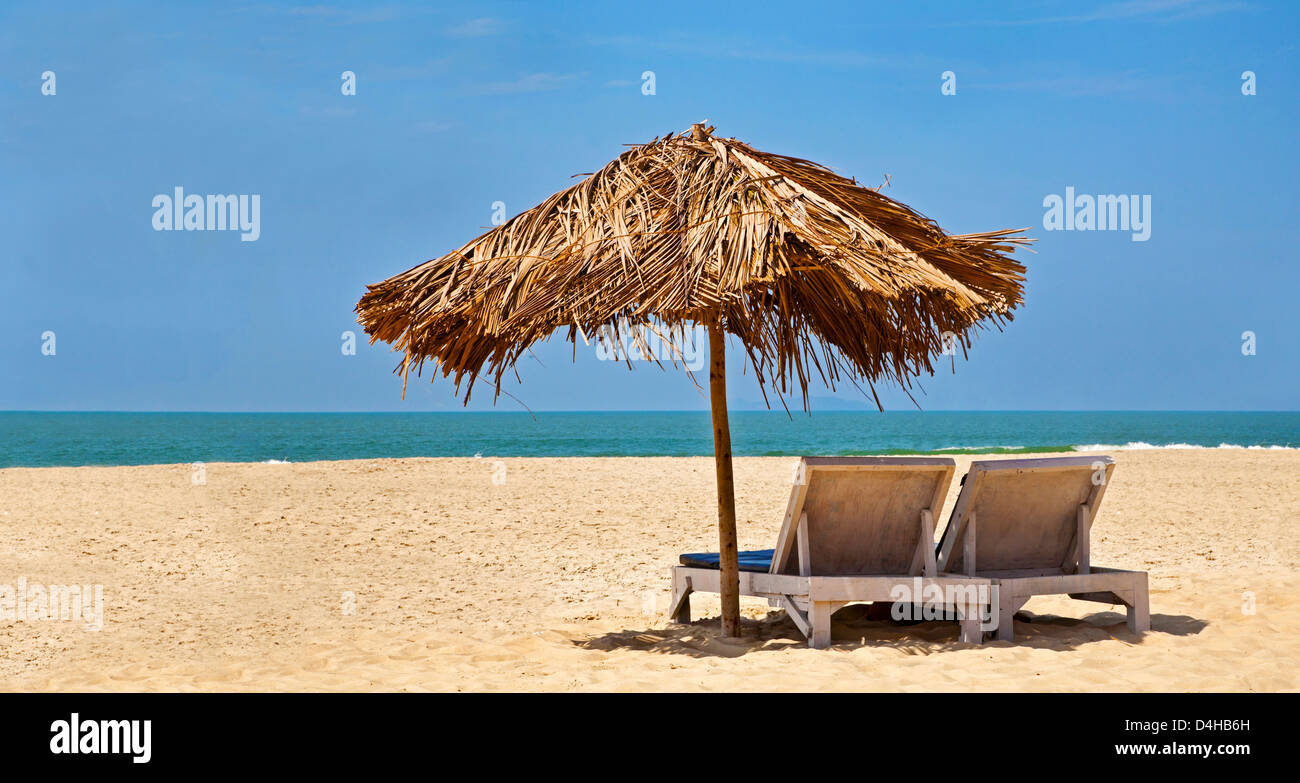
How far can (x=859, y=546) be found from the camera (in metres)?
5.35

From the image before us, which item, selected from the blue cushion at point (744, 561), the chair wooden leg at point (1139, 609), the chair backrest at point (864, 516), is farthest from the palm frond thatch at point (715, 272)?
the chair wooden leg at point (1139, 609)

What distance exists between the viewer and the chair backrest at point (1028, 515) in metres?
5.28

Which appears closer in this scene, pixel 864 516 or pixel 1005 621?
pixel 1005 621

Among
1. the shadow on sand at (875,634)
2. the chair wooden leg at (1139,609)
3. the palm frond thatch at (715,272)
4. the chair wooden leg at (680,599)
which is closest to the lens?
the palm frond thatch at (715,272)

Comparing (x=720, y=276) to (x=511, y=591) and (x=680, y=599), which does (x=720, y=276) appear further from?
(x=511, y=591)

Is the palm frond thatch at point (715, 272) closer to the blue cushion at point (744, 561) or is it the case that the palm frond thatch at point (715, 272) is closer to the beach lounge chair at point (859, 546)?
Result: the beach lounge chair at point (859, 546)

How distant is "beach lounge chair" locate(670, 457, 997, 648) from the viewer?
5062 mm

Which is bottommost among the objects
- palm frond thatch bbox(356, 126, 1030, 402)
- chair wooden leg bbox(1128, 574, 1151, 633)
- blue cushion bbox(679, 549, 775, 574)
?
chair wooden leg bbox(1128, 574, 1151, 633)

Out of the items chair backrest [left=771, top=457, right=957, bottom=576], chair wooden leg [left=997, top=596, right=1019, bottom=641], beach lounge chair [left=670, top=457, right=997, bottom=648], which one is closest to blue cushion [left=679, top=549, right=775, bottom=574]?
beach lounge chair [left=670, top=457, right=997, bottom=648]

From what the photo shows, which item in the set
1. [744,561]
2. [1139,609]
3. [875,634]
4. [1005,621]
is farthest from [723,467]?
[1139,609]

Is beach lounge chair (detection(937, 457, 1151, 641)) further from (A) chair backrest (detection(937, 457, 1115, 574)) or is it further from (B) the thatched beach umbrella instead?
(B) the thatched beach umbrella

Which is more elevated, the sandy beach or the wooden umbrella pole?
the wooden umbrella pole

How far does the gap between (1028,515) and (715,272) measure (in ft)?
7.18
